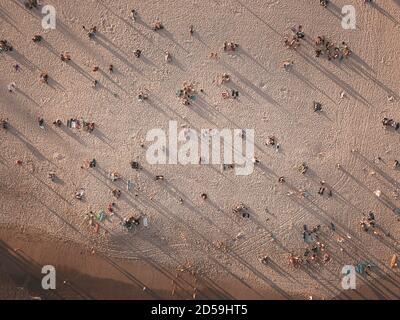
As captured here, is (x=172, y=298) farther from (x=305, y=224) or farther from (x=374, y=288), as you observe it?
(x=374, y=288)

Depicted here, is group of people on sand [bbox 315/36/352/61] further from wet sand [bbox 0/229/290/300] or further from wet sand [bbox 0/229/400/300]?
wet sand [bbox 0/229/290/300]

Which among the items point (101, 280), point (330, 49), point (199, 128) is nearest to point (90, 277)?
point (101, 280)

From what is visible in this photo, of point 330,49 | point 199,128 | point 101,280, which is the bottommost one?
point 101,280

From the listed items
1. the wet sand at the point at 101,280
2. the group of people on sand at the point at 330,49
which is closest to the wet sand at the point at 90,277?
the wet sand at the point at 101,280

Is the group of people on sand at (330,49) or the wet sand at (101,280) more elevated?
the group of people on sand at (330,49)

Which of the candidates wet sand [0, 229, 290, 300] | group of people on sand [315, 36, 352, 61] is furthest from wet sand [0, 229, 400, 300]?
group of people on sand [315, 36, 352, 61]

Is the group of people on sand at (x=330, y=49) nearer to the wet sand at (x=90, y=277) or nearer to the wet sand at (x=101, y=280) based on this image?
the wet sand at (x=101, y=280)

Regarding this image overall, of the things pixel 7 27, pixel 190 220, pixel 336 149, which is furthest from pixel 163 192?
pixel 7 27

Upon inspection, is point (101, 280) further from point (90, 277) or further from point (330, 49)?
point (330, 49)
